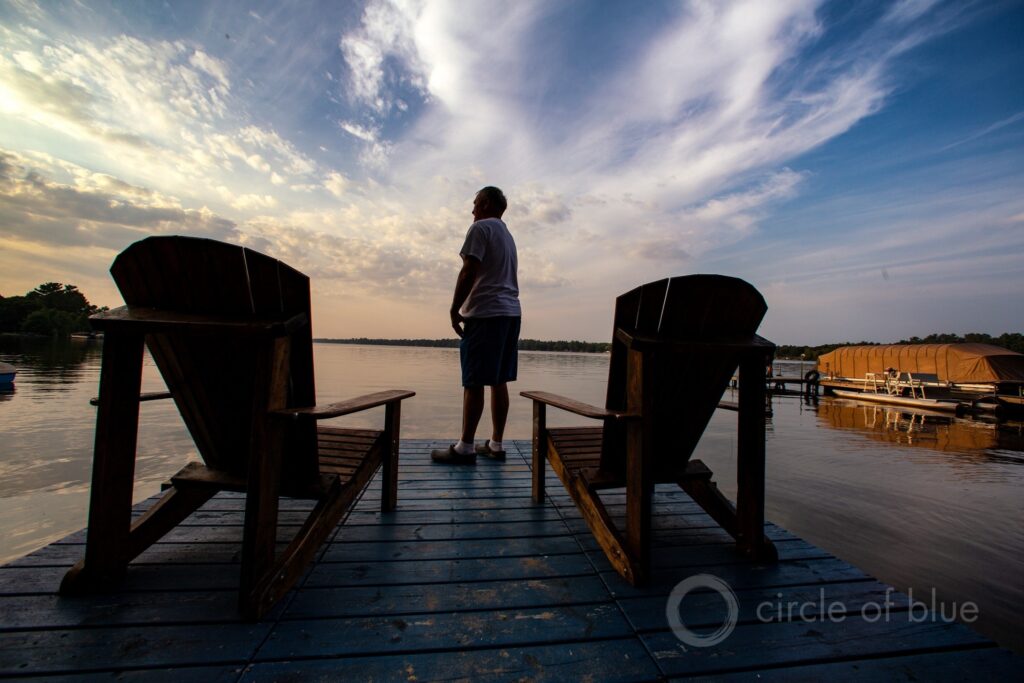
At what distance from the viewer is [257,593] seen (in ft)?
4.92

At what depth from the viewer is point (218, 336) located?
162cm

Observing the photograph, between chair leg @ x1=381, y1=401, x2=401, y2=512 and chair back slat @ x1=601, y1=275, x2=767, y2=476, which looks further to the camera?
chair leg @ x1=381, y1=401, x2=401, y2=512

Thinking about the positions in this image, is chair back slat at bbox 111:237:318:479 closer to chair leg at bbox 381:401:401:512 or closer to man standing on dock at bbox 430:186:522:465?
chair leg at bbox 381:401:401:512

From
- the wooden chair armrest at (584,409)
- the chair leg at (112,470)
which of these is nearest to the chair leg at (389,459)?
the wooden chair armrest at (584,409)

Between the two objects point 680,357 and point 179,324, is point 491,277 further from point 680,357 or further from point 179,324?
point 179,324

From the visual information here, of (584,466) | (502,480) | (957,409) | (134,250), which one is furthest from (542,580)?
(957,409)

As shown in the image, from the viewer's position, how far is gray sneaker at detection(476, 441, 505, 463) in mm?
3818

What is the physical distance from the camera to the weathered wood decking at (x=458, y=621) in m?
1.29

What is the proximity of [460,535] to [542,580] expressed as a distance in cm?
60

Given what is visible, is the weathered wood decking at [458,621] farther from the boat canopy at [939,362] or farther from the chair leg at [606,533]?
the boat canopy at [939,362]

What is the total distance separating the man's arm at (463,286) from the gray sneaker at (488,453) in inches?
46.0

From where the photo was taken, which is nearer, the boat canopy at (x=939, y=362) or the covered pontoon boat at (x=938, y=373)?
the covered pontoon boat at (x=938, y=373)

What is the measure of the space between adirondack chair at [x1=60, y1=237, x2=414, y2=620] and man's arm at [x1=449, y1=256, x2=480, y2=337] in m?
1.54

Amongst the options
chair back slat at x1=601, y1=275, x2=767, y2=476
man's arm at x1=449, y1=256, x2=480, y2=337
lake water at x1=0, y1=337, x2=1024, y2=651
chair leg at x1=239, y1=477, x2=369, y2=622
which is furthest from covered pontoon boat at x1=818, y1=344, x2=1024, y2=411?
chair leg at x1=239, y1=477, x2=369, y2=622
